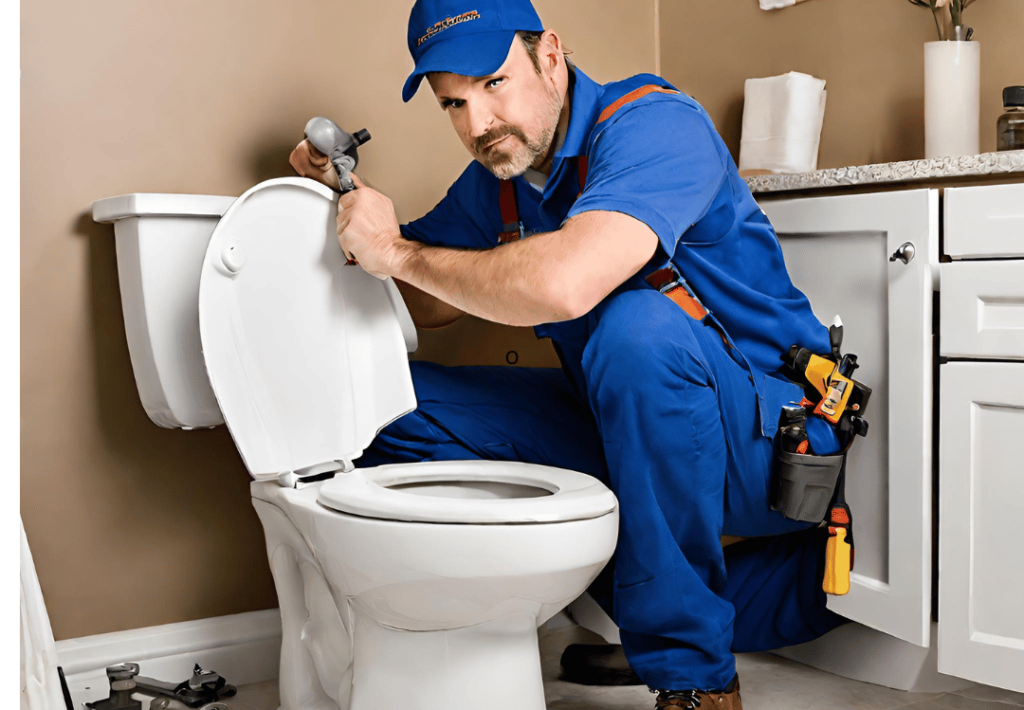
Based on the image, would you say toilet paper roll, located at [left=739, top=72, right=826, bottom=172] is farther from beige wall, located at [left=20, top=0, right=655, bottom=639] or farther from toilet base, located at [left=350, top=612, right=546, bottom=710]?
toilet base, located at [left=350, top=612, right=546, bottom=710]

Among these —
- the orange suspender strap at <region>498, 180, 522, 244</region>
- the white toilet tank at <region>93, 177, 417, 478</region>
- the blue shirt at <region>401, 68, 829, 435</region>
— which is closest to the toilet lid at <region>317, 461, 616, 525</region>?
the white toilet tank at <region>93, 177, 417, 478</region>

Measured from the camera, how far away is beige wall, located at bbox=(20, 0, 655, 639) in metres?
1.35

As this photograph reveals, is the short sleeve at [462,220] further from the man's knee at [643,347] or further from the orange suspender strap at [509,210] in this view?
the man's knee at [643,347]

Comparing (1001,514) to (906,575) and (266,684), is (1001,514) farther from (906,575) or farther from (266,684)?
(266,684)

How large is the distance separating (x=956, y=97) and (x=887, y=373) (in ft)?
1.65

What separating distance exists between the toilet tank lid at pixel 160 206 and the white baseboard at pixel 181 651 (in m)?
0.65

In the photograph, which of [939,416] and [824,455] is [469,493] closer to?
[824,455]

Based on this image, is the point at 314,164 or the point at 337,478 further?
the point at 314,164

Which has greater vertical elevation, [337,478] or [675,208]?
[675,208]

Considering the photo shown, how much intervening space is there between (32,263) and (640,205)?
2.95ft

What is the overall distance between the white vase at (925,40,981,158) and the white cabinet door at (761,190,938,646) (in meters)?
0.27

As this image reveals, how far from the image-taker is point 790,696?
4.67 ft

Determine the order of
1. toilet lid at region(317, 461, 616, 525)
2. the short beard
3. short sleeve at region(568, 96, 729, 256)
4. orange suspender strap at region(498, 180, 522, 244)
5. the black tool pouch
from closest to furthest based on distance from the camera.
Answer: toilet lid at region(317, 461, 616, 525)
short sleeve at region(568, 96, 729, 256)
the black tool pouch
the short beard
orange suspender strap at region(498, 180, 522, 244)

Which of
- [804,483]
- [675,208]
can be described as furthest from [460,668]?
[675,208]
